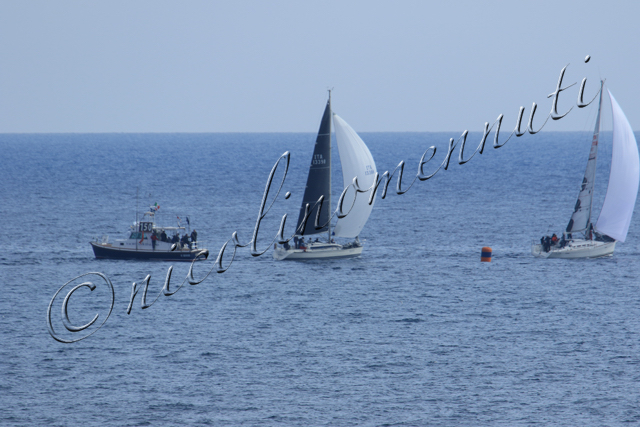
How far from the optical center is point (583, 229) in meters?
84.1

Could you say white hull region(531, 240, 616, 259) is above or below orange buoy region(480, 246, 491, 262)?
above

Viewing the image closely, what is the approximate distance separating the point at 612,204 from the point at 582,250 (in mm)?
5542

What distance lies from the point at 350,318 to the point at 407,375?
1305 cm

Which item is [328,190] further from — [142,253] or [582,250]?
[582,250]

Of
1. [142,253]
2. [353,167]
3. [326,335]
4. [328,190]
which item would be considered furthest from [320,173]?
[326,335]

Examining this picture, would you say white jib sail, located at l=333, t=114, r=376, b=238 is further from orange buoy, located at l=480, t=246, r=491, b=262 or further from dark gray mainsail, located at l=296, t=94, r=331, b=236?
orange buoy, located at l=480, t=246, r=491, b=262

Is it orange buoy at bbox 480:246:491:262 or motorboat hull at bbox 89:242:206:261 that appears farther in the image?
orange buoy at bbox 480:246:491:262

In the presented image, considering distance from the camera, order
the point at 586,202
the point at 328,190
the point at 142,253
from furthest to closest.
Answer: the point at 586,202 < the point at 328,190 < the point at 142,253

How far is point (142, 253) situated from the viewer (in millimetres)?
79125

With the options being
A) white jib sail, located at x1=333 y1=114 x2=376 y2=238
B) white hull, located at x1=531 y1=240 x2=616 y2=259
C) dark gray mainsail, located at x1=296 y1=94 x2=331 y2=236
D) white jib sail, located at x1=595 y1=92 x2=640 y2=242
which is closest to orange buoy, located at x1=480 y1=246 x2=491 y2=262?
white hull, located at x1=531 y1=240 x2=616 y2=259

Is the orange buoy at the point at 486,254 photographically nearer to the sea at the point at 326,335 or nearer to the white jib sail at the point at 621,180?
the sea at the point at 326,335

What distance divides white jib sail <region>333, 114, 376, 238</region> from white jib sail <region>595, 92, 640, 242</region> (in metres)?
24.5

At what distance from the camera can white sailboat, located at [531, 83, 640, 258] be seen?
3211 inches

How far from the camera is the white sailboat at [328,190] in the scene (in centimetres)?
7950
